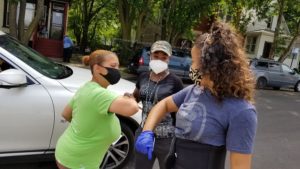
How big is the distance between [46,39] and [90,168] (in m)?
17.0

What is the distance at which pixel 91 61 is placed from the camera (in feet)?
8.82

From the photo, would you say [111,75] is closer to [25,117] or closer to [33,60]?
[25,117]

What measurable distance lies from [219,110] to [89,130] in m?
1.09

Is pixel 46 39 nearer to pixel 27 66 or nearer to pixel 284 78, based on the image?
pixel 284 78

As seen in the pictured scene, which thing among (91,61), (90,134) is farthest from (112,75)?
(90,134)

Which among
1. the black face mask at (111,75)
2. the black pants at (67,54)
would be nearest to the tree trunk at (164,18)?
the black pants at (67,54)

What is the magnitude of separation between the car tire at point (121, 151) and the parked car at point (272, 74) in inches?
613

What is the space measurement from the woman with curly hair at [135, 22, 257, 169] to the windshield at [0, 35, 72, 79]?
2.64 m

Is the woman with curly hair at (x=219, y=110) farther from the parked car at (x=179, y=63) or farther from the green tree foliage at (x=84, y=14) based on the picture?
the green tree foliage at (x=84, y=14)

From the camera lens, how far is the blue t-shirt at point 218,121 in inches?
68.9

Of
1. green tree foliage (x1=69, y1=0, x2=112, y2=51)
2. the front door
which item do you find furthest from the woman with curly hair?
green tree foliage (x1=69, y1=0, x2=112, y2=51)

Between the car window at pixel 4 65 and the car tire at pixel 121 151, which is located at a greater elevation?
the car window at pixel 4 65

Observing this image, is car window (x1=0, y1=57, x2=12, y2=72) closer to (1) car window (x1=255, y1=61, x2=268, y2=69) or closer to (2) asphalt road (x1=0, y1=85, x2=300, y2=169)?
(2) asphalt road (x1=0, y1=85, x2=300, y2=169)

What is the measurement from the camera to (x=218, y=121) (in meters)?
1.82
